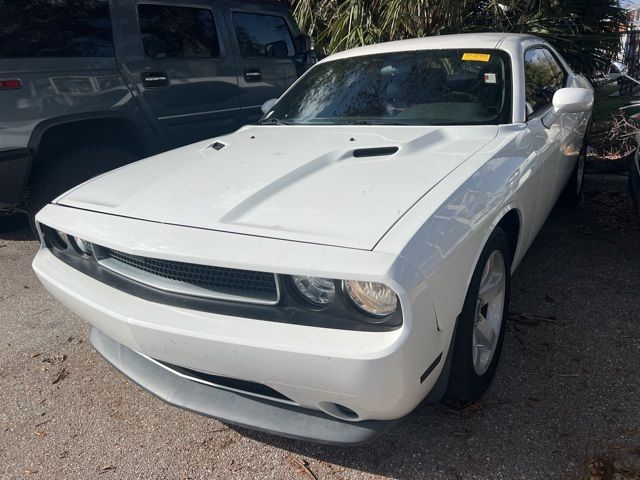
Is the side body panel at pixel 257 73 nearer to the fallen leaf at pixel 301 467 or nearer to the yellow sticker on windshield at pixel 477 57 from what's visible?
the yellow sticker on windshield at pixel 477 57

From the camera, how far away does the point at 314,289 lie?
176cm

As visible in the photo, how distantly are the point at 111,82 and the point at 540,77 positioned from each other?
298 centimetres

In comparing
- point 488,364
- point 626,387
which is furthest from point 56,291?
point 626,387

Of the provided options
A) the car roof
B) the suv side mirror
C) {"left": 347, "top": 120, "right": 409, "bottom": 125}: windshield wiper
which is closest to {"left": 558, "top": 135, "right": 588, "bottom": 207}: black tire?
the car roof

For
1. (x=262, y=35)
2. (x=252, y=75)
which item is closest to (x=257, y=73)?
(x=252, y=75)

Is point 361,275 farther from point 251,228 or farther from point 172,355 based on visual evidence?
point 172,355

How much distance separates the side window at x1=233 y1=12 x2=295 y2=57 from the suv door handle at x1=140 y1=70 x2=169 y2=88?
40.5 inches

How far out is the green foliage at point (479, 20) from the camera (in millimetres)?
6523

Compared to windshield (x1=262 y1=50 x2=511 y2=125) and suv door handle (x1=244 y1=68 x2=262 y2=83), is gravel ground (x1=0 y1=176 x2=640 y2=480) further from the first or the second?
suv door handle (x1=244 y1=68 x2=262 y2=83)

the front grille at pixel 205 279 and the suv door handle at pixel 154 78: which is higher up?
the suv door handle at pixel 154 78

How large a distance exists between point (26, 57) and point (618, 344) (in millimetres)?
3868

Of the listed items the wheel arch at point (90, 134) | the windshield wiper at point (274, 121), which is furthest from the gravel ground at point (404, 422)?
the windshield wiper at point (274, 121)

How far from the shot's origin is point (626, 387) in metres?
2.41

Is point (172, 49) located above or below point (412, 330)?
above
